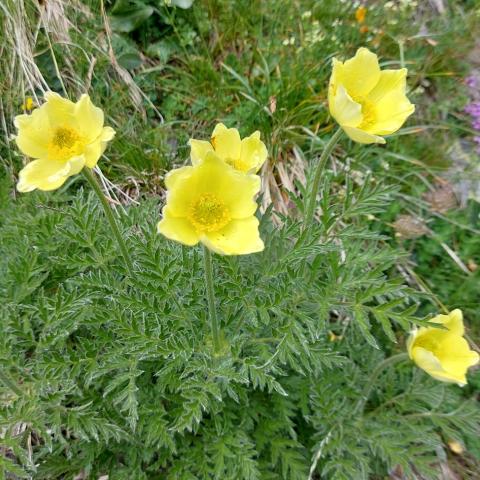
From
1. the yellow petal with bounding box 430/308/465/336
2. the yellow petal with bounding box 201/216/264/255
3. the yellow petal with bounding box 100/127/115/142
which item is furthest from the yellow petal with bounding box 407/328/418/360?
the yellow petal with bounding box 100/127/115/142

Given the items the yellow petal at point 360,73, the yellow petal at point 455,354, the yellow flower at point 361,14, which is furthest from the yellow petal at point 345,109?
the yellow flower at point 361,14

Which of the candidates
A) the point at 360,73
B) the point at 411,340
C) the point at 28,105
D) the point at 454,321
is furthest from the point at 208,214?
the point at 28,105

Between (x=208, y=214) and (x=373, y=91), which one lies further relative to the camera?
(x=373, y=91)

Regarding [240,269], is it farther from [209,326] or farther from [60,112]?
[60,112]

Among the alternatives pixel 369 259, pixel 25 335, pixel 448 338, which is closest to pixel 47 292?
pixel 25 335

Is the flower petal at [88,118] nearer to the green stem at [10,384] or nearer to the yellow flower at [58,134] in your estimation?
the yellow flower at [58,134]

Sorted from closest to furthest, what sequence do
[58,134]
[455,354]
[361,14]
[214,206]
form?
[214,206] → [58,134] → [455,354] → [361,14]

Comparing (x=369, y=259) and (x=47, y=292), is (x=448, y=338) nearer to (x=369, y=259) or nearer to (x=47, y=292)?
(x=369, y=259)
